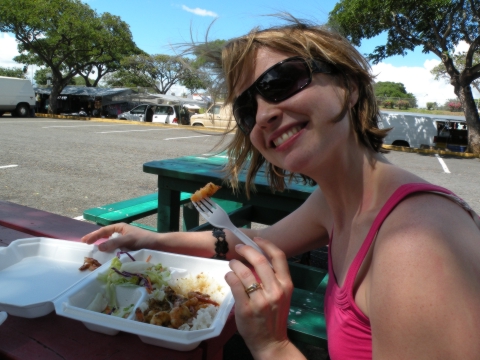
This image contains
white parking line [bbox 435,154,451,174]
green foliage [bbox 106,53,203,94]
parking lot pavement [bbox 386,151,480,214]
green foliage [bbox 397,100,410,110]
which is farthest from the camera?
green foliage [bbox 106,53,203,94]

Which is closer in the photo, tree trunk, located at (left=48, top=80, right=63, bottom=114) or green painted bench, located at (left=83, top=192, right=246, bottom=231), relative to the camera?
green painted bench, located at (left=83, top=192, right=246, bottom=231)

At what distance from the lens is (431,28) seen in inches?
564

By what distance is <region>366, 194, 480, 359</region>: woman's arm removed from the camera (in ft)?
2.81

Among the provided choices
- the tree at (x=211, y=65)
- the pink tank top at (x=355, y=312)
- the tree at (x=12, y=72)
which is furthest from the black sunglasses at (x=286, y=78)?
the tree at (x=12, y=72)

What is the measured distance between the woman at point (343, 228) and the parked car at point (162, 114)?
21.4 m

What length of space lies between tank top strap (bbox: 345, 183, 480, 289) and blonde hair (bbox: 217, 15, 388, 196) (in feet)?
1.15

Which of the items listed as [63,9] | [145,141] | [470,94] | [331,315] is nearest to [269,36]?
[331,315]

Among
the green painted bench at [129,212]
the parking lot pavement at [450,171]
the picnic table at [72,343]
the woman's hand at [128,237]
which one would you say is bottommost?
the parking lot pavement at [450,171]

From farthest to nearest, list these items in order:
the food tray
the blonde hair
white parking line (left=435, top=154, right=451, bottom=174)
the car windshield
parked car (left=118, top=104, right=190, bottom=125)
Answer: the car windshield < parked car (left=118, top=104, right=190, bottom=125) < white parking line (left=435, top=154, right=451, bottom=174) < the blonde hair < the food tray

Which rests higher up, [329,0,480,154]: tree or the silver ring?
[329,0,480,154]: tree

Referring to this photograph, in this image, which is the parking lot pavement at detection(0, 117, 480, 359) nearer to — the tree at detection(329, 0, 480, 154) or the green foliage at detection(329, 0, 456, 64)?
the tree at detection(329, 0, 480, 154)

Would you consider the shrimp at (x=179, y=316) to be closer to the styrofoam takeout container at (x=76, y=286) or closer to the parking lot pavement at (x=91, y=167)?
the styrofoam takeout container at (x=76, y=286)

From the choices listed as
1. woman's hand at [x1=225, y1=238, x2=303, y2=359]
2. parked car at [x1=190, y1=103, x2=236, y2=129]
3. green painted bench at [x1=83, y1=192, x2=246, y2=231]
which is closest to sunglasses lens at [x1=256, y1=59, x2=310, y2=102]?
parked car at [x1=190, y1=103, x2=236, y2=129]

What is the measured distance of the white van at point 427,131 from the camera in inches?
639
